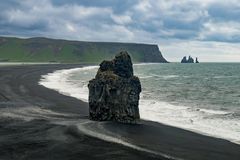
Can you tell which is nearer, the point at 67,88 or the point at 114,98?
the point at 114,98

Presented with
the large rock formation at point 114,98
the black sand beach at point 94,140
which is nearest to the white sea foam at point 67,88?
the large rock formation at point 114,98

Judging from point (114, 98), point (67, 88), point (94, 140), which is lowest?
point (67, 88)

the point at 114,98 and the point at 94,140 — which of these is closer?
the point at 94,140

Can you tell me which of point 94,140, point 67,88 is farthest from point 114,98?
point 67,88

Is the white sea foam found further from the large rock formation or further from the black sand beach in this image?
the black sand beach

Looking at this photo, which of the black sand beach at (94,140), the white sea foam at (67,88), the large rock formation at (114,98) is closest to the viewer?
the black sand beach at (94,140)

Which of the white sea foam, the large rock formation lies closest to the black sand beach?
the large rock formation

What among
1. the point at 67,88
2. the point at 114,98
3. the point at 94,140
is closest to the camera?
the point at 94,140

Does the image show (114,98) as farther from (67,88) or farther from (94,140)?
(67,88)

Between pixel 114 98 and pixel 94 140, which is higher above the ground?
pixel 114 98

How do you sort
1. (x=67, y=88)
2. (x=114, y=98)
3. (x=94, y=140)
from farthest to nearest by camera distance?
(x=67, y=88)
(x=114, y=98)
(x=94, y=140)

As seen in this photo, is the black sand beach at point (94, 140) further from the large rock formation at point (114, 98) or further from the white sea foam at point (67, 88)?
the white sea foam at point (67, 88)

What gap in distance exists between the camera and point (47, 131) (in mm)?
30578

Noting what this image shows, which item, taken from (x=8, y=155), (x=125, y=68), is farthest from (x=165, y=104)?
(x=8, y=155)
